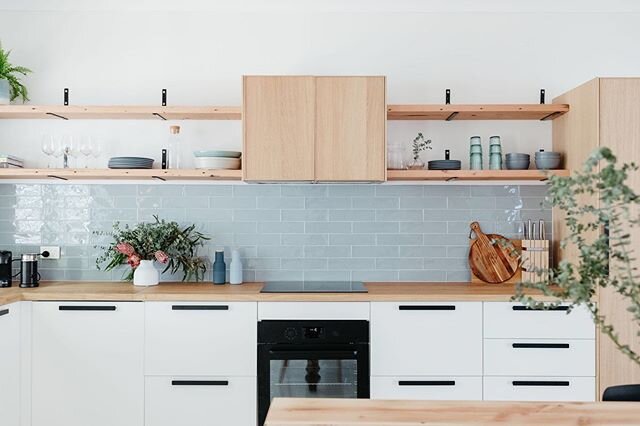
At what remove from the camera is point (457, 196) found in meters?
3.83

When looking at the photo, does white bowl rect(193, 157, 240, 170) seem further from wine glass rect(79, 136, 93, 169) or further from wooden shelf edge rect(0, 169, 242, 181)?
wine glass rect(79, 136, 93, 169)

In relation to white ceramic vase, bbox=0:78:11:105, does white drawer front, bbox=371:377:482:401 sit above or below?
below

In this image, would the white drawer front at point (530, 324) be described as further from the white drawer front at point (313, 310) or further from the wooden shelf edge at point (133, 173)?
the wooden shelf edge at point (133, 173)

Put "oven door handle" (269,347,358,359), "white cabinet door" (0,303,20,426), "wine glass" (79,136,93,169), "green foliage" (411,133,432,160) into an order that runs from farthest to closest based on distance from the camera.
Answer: "green foliage" (411,133,432,160), "wine glass" (79,136,93,169), "oven door handle" (269,347,358,359), "white cabinet door" (0,303,20,426)

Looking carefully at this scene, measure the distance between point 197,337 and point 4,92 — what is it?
6.51ft

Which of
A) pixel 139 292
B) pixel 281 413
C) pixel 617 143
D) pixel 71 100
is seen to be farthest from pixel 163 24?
pixel 281 413

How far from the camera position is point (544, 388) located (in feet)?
10.5

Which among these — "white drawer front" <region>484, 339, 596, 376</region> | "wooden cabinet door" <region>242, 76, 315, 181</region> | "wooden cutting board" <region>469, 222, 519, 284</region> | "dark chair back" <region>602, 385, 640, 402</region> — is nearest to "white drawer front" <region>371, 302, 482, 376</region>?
"white drawer front" <region>484, 339, 596, 376</region>

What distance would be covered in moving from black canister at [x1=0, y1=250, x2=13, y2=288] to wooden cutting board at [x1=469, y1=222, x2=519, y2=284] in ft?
9.53

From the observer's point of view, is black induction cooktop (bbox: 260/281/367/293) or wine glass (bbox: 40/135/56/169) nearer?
black induction cooktop (bbox: 260/281/367/293)

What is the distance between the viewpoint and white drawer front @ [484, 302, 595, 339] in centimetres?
320

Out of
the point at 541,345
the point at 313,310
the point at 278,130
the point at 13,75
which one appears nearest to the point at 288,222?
the point at 278,130

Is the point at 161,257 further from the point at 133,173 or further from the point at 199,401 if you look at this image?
the point at 199,401

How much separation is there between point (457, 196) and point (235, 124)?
1.55 metres
